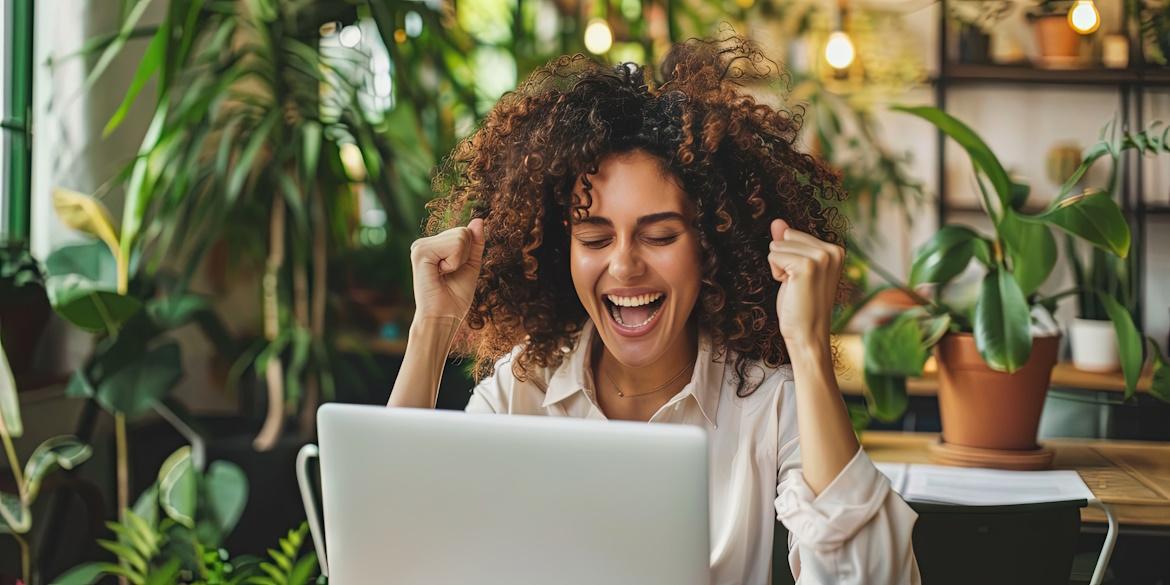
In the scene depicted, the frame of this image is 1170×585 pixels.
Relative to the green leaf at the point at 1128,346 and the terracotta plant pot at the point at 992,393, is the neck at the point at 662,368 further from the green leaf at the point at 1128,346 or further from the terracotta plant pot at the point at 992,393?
the green leaf at the point at 1128,346

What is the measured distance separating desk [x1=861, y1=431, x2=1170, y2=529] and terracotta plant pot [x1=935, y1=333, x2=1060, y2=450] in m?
0.11

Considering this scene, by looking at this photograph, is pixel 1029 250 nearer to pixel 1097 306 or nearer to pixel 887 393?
pixel 887 393

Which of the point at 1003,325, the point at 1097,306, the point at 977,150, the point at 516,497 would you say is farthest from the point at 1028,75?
the point at 516,497

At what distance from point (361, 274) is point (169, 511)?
222 cm

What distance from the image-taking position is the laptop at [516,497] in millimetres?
908

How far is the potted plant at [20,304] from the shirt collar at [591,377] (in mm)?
1501

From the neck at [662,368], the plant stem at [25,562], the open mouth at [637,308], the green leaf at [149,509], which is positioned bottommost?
the plant stem at [25,562]

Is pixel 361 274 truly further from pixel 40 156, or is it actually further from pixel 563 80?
pixel 563 80

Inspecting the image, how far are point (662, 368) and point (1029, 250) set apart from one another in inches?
31.5

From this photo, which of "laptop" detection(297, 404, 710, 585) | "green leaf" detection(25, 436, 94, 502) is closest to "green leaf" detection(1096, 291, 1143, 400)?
"laptop" detection(297, 404, 710, 585)

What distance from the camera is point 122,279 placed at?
238cm

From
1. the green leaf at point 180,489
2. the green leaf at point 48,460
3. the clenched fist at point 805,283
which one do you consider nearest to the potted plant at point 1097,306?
the clenched fist at point 805,283

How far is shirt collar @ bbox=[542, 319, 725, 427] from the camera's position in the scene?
1.47 m

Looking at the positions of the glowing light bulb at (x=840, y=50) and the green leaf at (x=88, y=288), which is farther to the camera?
the glowing light bulb at (x=840, y=50)
